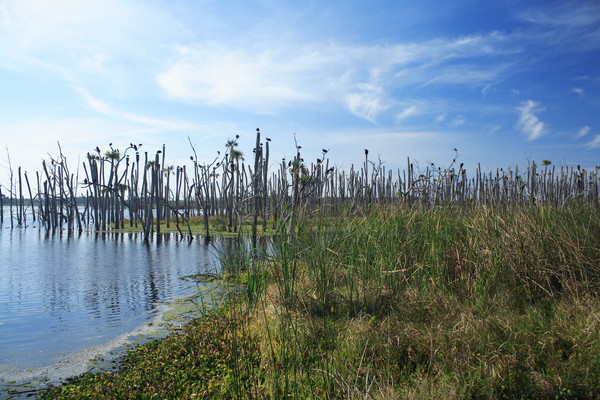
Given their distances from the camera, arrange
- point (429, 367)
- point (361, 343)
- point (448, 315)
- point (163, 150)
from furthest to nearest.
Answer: point (163, 150) → point (448, 315) → point (361, 343) → point (429, 367)

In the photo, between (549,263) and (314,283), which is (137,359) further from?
(549,263)

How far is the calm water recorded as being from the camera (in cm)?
586

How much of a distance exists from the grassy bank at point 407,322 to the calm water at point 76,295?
1.39m

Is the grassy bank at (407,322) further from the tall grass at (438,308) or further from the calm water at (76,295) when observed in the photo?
the calm water at (76,295)

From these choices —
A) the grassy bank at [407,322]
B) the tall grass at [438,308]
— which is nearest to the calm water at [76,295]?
the grassy bank at [407,322]

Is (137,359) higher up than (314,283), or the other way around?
(314,283)

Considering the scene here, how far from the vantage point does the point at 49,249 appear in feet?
57.7

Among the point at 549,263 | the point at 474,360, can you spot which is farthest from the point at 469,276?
the point at 474,360

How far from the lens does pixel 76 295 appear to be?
913 cm

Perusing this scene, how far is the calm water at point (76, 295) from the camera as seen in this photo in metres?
5.86

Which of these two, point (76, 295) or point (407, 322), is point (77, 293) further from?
point (407, 322)

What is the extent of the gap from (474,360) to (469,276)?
6.51 ft

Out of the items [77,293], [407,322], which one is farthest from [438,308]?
[77,293]

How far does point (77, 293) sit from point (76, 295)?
21 centimetres
